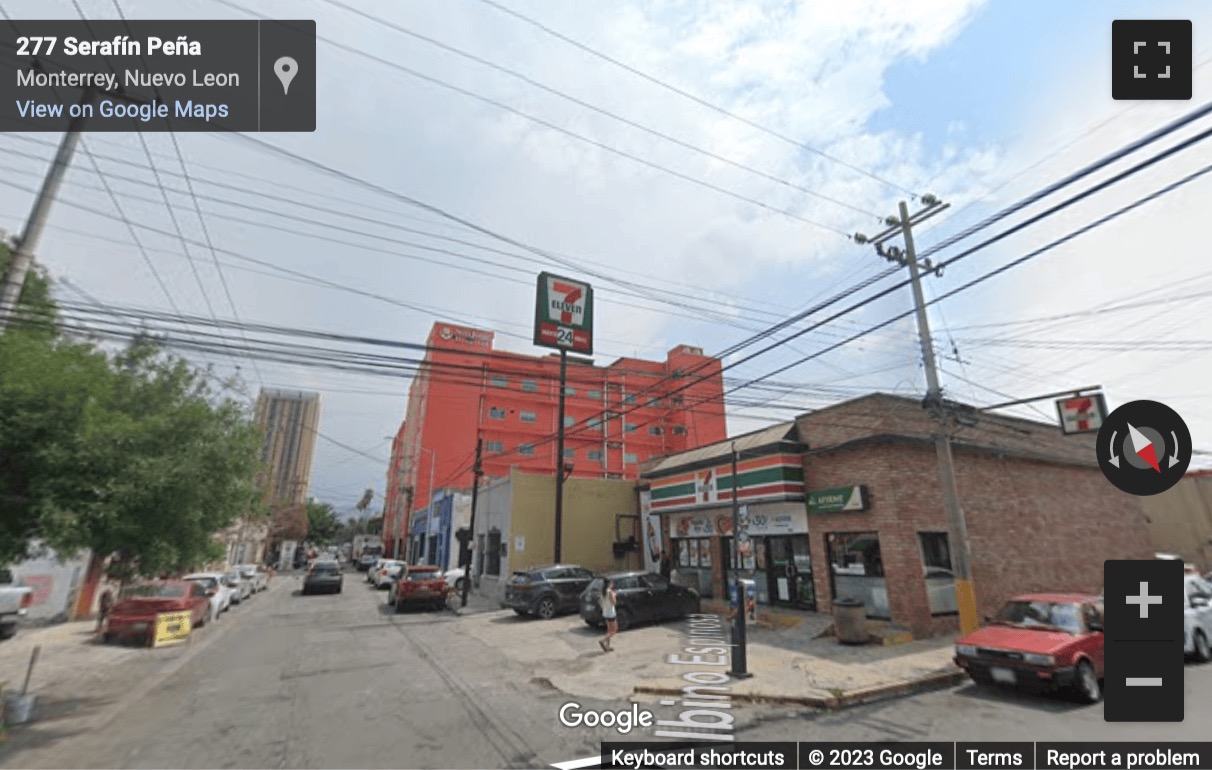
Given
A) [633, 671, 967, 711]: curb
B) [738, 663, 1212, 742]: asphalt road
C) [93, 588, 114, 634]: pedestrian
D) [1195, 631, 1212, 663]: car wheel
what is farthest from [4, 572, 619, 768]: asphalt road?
[1195, 631, 1212, 663]: car wheel

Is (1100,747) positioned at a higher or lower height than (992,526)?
lower

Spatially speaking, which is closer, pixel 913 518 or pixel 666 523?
pixel 913 518

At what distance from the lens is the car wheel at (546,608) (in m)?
17.8

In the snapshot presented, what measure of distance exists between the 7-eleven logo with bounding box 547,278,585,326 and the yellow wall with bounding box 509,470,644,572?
7.52 metres

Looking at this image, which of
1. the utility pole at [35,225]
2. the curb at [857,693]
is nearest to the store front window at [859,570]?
the curb at [857,693]

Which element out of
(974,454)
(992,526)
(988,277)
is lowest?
(992,526)

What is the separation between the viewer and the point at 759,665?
10.5 metres

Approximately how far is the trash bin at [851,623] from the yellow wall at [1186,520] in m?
27.8

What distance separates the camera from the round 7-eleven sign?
21.6 meters

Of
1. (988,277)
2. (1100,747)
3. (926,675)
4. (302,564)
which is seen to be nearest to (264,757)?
(1100,747)

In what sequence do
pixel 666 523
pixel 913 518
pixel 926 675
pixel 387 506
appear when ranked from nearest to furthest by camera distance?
1. pixel 926 675
2. pixel 913 518
3. pixel 666 523
4. pixel 387 506

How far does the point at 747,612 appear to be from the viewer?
10.2 meters

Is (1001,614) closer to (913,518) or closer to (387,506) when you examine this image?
(913,518)

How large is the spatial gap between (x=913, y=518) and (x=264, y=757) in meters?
14.1
